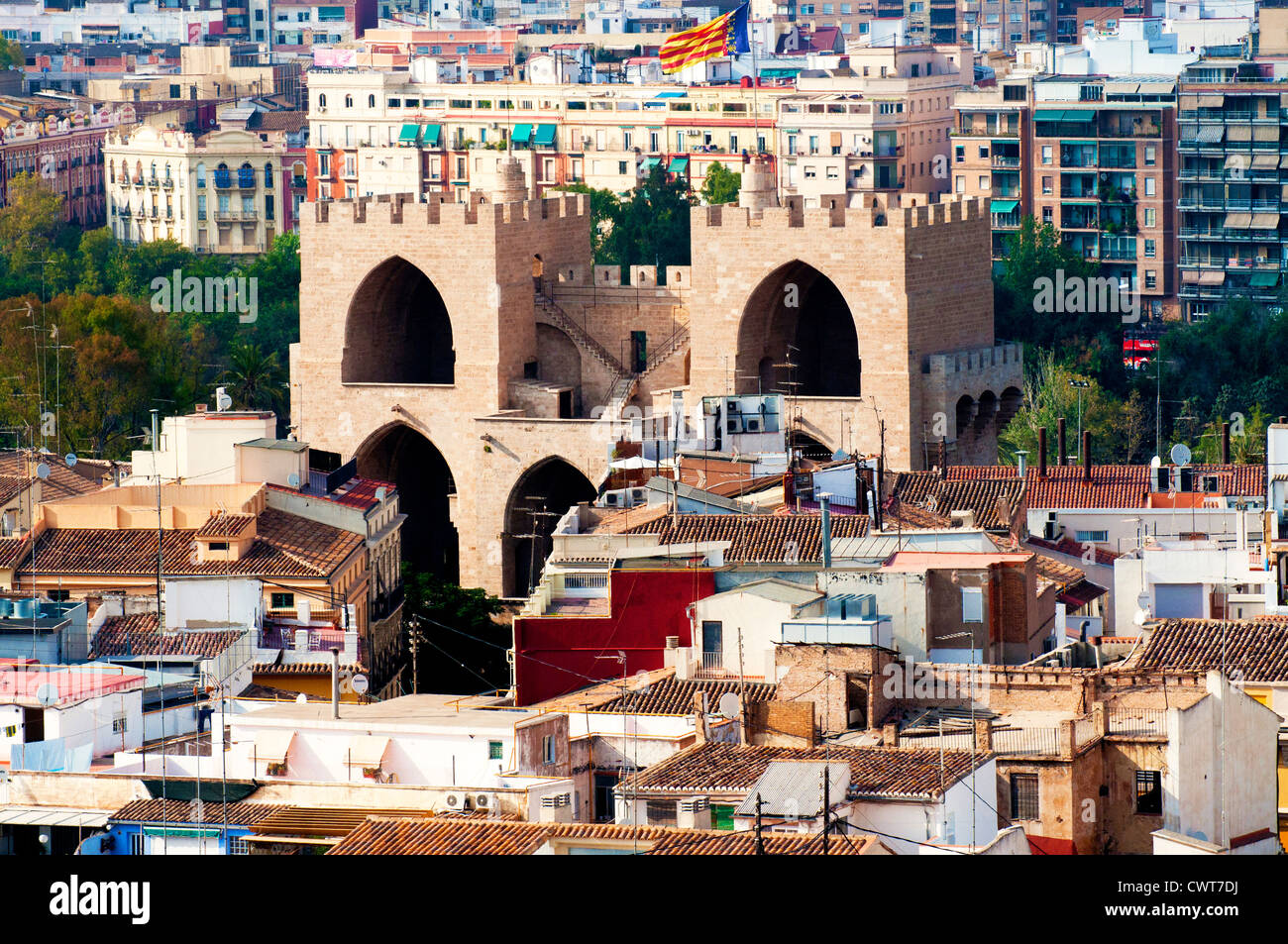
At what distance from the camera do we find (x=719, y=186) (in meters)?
99.1

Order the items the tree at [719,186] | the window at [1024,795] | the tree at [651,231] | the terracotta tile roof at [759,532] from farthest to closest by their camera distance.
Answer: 1. the tree at [719,186]
2. the tree at [651,231]
3. the terracotta tile roof at [759,532]
4. the window at [1024,795]

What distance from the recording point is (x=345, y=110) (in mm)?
122250

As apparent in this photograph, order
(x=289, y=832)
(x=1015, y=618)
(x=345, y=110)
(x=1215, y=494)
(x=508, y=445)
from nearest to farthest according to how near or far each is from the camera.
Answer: (x=289, y=832) < (x=1015, y=618) < (x=1215, y=494) < (x=508, y=445) < (x=345, y=110)

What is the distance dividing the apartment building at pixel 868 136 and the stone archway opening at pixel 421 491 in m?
54.7

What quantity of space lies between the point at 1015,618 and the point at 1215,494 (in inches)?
551

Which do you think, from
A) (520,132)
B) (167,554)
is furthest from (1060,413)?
(520,132)

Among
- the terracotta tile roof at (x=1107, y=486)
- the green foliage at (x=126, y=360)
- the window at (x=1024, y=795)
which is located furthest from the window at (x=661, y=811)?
the green foliage at (x=126, y=360)

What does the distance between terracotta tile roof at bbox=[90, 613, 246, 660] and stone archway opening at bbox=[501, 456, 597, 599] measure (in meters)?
18.7

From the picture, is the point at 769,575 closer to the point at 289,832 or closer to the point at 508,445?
the point at 289,832

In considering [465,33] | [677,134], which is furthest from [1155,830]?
[465,33]

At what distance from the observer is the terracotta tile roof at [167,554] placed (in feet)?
107

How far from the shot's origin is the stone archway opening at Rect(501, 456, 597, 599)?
48969 mm

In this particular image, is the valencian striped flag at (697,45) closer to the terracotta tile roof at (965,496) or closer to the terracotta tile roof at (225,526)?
the terracotta tile roof at (965,496)
